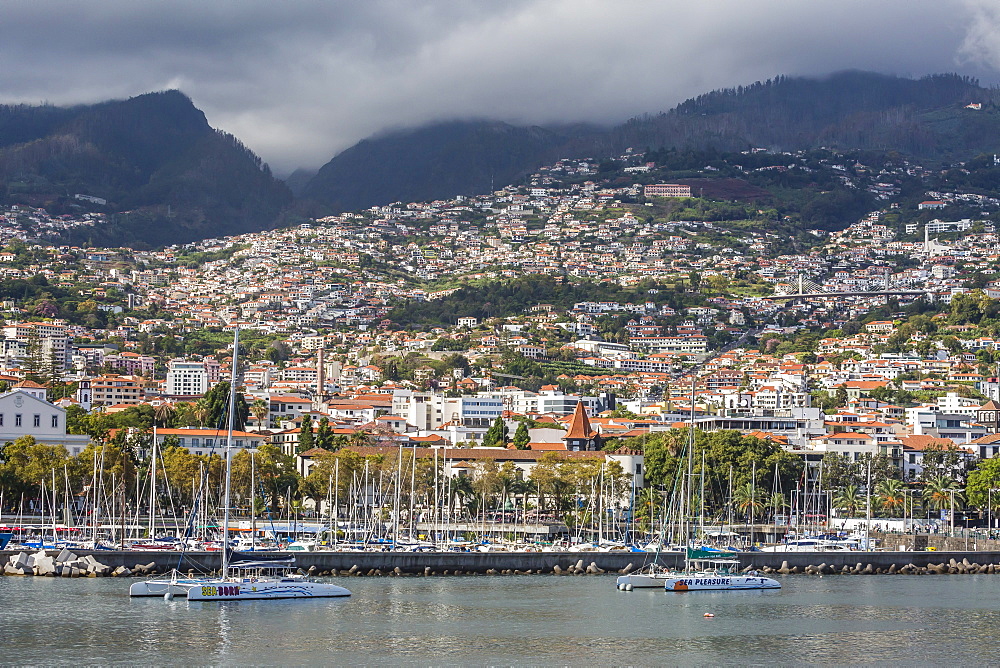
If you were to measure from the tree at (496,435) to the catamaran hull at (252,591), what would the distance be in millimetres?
56479

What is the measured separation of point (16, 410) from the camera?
8450cm

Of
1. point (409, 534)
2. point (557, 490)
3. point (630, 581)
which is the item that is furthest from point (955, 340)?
point (630, 581)

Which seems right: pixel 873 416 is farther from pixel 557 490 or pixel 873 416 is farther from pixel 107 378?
pixel 107 378

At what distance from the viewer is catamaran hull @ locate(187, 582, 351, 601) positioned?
173ft

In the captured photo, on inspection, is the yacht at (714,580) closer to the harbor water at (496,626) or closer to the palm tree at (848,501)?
the harbor water at (496,626)

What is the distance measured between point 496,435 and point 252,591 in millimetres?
60254

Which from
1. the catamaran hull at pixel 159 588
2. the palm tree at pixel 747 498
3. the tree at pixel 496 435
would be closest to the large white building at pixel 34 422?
the catamaran hull at pixel 159 588

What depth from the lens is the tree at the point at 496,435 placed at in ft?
367

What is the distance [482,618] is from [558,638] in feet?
14.8

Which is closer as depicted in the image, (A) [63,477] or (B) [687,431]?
(A) [63,477]

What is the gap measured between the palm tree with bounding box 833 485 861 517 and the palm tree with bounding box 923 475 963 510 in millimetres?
3787

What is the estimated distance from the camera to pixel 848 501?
3497 inches

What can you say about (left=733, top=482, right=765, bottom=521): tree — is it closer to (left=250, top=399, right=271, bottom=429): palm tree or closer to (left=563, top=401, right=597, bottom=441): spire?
(left=563, top=401, right=597, bottom=441): spire

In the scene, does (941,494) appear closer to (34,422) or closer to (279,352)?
(34,422)
